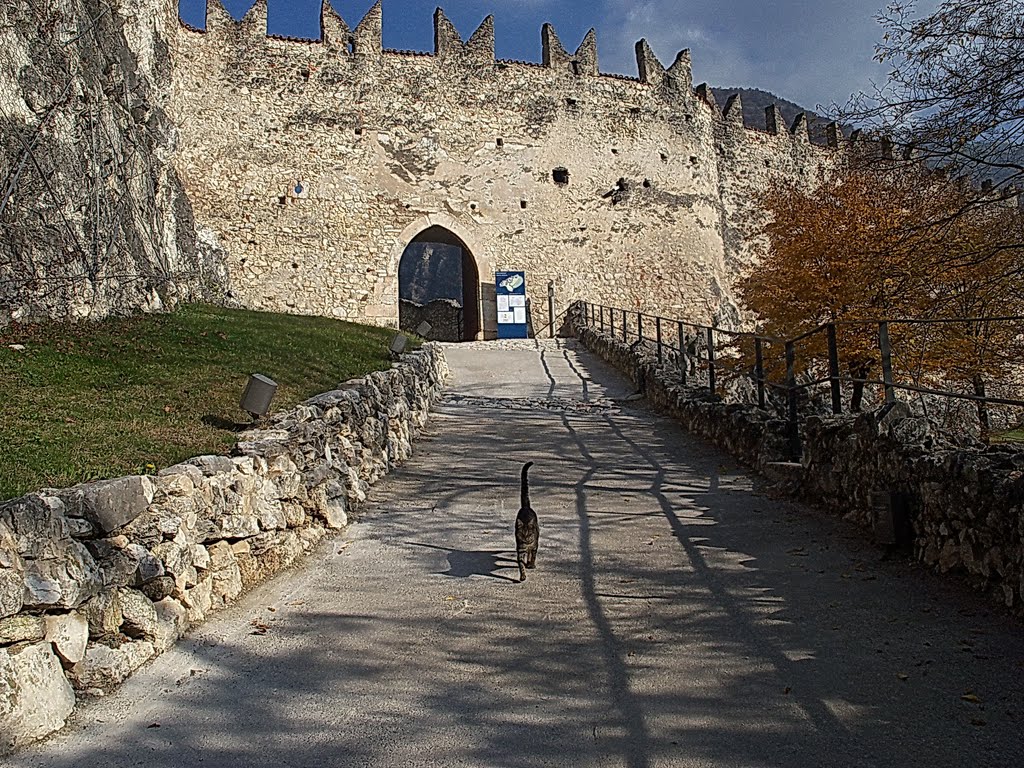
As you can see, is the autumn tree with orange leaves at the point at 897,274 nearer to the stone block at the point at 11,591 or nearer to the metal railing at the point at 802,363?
the metal railing at the point at 802,363

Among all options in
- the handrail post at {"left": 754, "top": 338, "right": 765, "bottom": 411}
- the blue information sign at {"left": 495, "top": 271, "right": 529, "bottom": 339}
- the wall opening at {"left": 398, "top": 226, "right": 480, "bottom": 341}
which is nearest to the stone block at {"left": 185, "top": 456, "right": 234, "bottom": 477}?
the handrail post at {"left": 754, "top": 338, "right": 765, "bottom": 411}

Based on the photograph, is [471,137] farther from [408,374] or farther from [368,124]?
[408,374]

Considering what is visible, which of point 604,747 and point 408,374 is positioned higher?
point 408,374

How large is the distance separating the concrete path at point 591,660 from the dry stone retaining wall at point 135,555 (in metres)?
0.14

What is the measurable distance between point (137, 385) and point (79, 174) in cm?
578

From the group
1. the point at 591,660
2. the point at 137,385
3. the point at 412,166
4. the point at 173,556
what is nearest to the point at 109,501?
the point at 173,556

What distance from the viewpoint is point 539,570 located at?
535 centimetres

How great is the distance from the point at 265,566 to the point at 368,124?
1986cm

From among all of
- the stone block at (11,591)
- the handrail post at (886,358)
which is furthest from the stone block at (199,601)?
the handrail post at (886,358)

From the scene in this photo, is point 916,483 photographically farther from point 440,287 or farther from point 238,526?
point 440,287

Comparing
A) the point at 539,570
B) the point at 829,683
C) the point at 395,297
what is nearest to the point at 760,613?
the point at 829,683

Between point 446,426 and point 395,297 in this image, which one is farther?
point 395,297

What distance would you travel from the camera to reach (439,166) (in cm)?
2370

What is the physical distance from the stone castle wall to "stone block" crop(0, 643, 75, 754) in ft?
64.3
